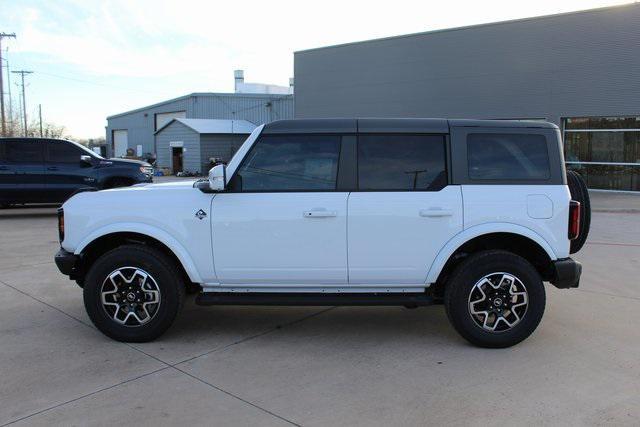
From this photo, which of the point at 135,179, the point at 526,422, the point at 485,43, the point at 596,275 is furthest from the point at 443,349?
the point at 485,43

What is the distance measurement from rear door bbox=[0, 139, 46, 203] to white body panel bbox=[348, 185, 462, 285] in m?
11.2

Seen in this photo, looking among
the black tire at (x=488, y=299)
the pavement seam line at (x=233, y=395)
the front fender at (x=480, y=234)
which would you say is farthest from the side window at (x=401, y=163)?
the pavement seam line at (x=233, y=395)

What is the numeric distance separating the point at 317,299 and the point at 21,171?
36.8 feet

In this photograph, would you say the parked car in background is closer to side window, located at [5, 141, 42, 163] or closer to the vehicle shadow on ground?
side window, located at [5, 141, 42, 163]

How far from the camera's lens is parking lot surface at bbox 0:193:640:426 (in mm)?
3453

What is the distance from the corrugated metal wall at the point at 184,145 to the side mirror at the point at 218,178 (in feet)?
101

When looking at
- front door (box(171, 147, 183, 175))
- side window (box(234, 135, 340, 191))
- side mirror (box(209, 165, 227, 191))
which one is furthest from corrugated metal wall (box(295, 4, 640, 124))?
side mirror (box(209, 165, 227, 191))

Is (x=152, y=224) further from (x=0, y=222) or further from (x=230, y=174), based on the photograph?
(x=0, y=222)

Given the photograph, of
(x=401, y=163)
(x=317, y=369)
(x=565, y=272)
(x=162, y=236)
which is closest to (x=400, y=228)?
(x=401, y=163)

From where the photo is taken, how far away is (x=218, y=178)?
4.47 metres

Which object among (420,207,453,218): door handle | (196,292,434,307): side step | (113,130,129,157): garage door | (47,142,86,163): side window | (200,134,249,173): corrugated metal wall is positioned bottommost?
(196,292,434,307): side step

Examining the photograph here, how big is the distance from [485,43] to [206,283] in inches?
842

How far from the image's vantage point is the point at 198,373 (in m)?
4.07

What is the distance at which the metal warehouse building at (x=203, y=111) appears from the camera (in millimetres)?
40938
